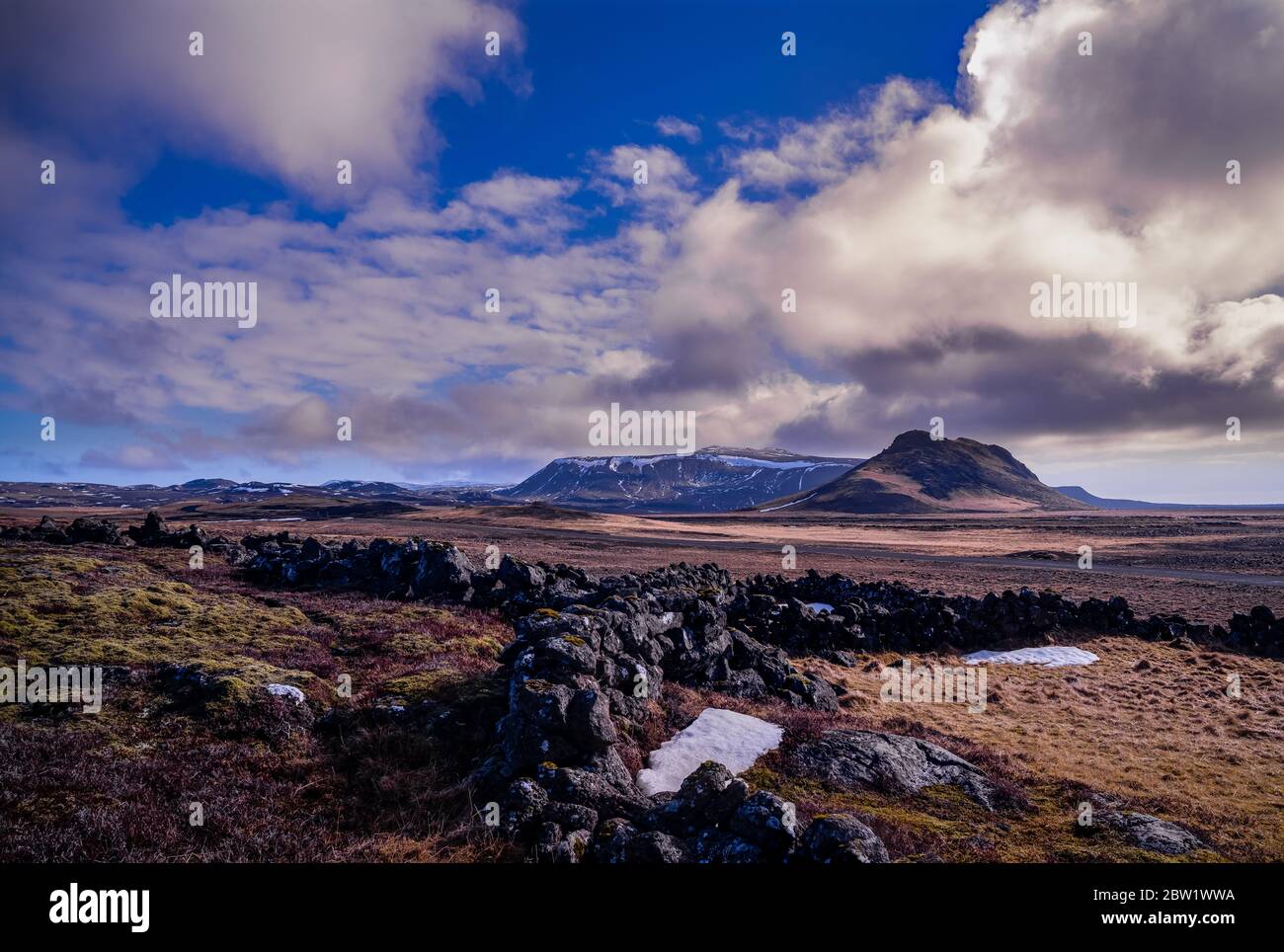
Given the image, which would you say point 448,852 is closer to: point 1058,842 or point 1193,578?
point 1058,842

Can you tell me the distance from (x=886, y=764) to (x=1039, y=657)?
23364 millimetres

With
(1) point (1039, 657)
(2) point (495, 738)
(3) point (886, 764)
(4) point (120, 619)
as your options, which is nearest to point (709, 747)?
(3) point (886, 764)

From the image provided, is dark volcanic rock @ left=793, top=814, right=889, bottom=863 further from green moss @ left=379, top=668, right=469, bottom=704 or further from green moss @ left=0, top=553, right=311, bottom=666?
green moss @ left=0, top=553, right=311, bottom=666

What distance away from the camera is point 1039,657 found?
101 ft

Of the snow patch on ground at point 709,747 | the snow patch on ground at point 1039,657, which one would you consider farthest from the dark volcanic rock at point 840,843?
the snow patch on ground at point 1039,657

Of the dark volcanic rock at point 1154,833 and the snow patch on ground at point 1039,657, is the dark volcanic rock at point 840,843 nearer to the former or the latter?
the dark volcanic rock at point 1154,833

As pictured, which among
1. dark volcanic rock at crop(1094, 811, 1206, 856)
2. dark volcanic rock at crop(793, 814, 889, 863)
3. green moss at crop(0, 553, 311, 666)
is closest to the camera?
dark volcanic rock at crop(793, 814, 889, 863)

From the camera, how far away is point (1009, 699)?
2398cm

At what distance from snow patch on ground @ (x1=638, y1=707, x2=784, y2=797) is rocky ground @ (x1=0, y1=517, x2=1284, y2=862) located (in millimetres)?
486

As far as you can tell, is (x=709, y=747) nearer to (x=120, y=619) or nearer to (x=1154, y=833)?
(x=1154, y=833)

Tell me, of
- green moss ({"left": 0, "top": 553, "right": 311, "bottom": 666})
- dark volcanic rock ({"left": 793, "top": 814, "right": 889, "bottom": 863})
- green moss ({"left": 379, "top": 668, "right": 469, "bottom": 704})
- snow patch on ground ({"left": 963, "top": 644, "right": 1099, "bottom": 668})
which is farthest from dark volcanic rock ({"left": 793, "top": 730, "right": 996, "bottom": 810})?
snow patch on ground ({"left": 963, "top": 644, "right": 1099, "bottom": 668})

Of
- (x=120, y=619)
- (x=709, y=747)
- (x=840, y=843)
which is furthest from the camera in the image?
(x=120, y=619)

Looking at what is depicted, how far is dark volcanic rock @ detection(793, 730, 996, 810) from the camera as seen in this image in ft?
43.9

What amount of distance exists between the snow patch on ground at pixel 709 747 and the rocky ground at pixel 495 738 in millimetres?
486
